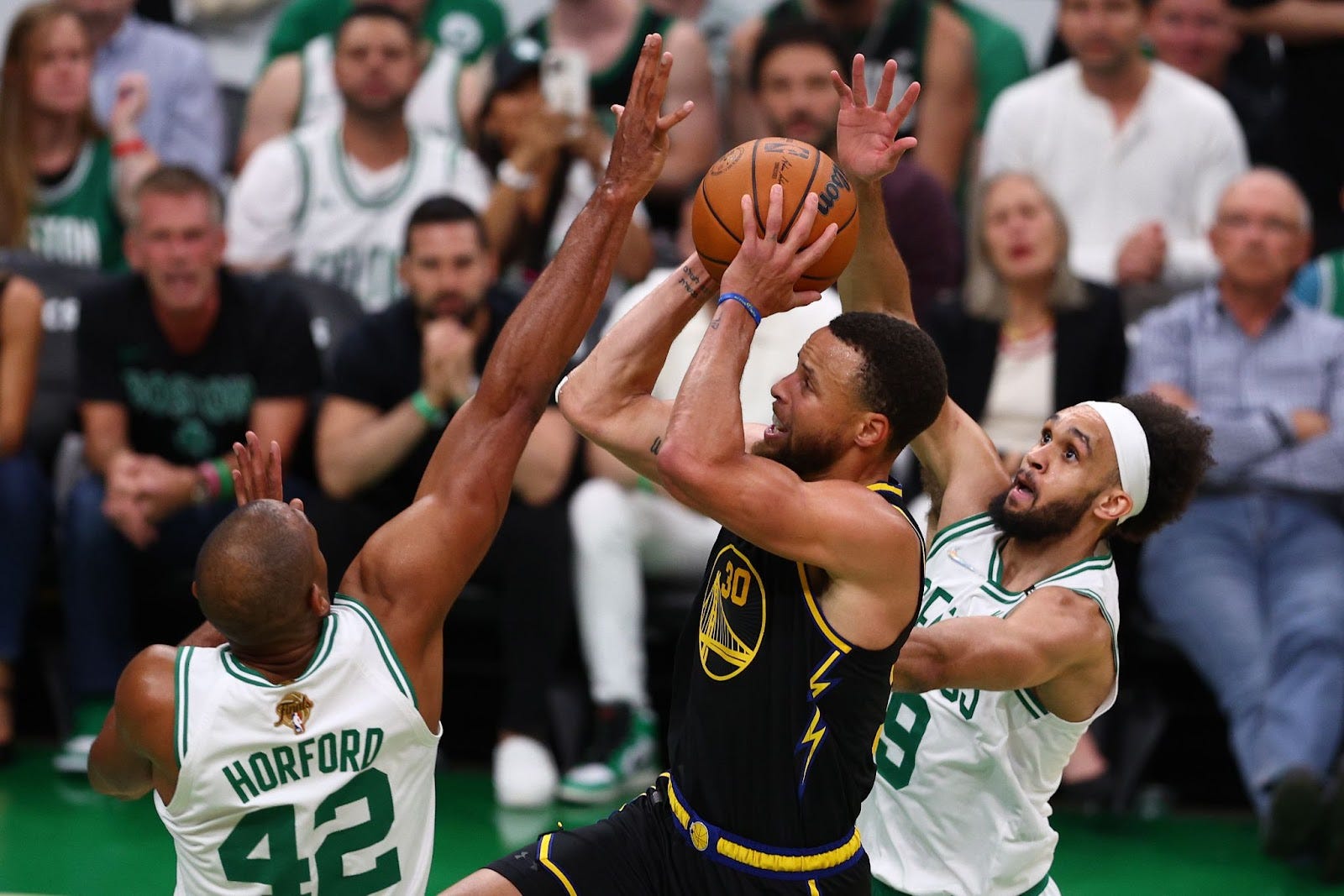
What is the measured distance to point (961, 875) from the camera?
416 cm

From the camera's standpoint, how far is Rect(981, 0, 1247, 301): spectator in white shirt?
301 inches

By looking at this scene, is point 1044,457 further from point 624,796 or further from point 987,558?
point 624,796

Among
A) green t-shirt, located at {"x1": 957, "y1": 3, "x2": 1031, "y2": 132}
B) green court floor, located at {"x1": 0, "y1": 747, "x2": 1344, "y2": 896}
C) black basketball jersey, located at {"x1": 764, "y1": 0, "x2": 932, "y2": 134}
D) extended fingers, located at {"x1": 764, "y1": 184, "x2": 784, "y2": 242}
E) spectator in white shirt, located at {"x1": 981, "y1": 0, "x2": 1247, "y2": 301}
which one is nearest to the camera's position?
extended fingers, located at {"x1": 764, "y1": 184, "x2": 784, "y2": 242}

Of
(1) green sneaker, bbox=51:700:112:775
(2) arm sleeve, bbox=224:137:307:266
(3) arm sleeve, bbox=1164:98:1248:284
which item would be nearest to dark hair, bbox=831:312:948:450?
(1) green sneaker, bbox=51:700:112:775

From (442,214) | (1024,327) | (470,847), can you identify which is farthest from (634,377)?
(1024,327)

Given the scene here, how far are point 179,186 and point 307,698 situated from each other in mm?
3862

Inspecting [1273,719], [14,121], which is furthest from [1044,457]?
[14,121]

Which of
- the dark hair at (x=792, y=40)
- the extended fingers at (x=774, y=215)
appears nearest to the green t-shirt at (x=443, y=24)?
the dark hair at (x=792, y=40)

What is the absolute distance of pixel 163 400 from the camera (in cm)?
698

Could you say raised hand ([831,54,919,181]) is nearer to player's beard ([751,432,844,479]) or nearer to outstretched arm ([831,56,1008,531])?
outstretched arm ([831,56,1008,531])

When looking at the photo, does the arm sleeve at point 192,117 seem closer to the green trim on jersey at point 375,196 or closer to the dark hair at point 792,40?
the green trim on jersey at point 375,196

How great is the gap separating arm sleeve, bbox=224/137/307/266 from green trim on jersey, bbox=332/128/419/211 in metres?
0.16

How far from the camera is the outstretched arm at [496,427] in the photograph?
3666 mm

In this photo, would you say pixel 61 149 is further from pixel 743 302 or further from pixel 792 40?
pixel 743 302
